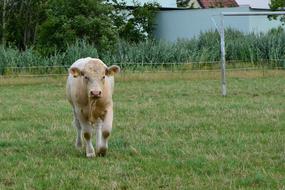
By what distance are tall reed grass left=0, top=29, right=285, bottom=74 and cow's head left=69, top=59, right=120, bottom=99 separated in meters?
17.7

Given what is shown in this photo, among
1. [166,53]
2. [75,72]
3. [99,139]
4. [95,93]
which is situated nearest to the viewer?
[95,93]

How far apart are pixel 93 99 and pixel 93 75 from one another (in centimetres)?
31

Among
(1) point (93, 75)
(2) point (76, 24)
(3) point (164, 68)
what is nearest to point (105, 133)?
(1) point (93, 75)

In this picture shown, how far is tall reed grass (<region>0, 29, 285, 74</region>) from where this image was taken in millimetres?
26203

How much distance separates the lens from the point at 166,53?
89.5ft

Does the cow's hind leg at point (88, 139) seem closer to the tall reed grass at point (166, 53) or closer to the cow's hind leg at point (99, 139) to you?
the cow's hind leg at point (99, 139)

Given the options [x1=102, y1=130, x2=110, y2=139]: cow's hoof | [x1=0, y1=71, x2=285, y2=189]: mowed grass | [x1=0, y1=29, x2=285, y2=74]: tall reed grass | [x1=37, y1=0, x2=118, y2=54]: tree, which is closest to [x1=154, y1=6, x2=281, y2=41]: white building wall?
[x1=0, y1=29, x2=285, y2=74]: tall reed grass

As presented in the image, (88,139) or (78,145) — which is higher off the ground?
(88,139)

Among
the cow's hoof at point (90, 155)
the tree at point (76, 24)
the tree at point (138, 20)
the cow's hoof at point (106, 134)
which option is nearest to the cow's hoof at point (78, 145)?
the cow's hoof at point (90, 155)

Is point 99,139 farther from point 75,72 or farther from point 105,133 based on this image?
point 75,72

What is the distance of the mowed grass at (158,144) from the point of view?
7.02 meters

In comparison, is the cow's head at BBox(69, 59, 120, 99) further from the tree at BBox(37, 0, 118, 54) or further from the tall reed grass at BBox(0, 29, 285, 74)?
the tree at BBox(37, 0, 118, 54)

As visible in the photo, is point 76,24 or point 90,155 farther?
point 76,24

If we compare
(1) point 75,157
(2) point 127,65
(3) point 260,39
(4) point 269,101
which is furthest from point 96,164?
(3) point 260,39
